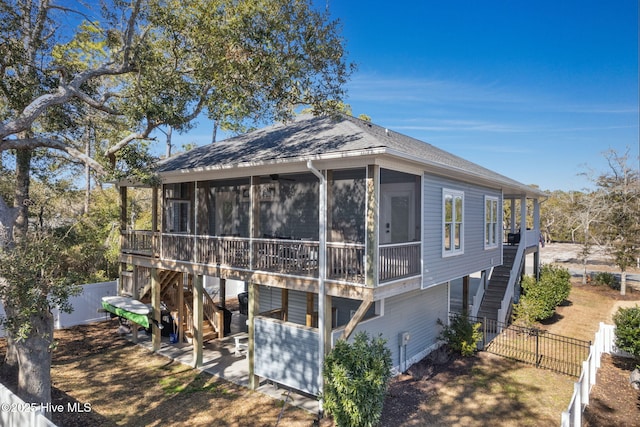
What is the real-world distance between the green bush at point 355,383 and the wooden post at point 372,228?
58.1 inches

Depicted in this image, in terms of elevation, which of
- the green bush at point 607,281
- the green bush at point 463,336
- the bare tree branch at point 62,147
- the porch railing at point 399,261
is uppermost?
the bare tree branch at point 62,147

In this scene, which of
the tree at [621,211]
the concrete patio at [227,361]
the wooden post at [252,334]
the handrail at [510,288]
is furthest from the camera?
the tree at [621,211]

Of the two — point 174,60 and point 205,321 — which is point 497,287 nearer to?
point 205,321

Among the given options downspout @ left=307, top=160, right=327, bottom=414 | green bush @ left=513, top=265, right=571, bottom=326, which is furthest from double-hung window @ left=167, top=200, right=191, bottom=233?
green bush @ left=513, top=265, right=571, bottom=326

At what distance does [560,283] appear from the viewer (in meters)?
18.5

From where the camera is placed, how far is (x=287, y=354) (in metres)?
9.27

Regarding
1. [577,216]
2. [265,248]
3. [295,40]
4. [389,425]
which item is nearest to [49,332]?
[265,248]

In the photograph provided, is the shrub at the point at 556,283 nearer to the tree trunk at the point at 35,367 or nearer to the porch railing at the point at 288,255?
the porch railing at the point at 288,255

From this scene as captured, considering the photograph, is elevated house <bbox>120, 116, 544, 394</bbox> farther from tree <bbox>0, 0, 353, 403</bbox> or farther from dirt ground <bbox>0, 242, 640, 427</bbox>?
tree <bbox>0, 0, 353, 403</bbox>

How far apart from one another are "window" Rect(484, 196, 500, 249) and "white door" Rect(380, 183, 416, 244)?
3575 millimetres

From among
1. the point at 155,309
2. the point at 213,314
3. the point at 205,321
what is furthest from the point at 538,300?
the point at 155,309

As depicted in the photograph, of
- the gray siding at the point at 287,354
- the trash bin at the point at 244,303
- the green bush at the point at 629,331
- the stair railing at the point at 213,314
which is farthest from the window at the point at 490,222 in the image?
the stair railing at the point at 213,314

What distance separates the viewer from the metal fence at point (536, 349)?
1161cm

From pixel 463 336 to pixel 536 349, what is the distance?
215 cm
